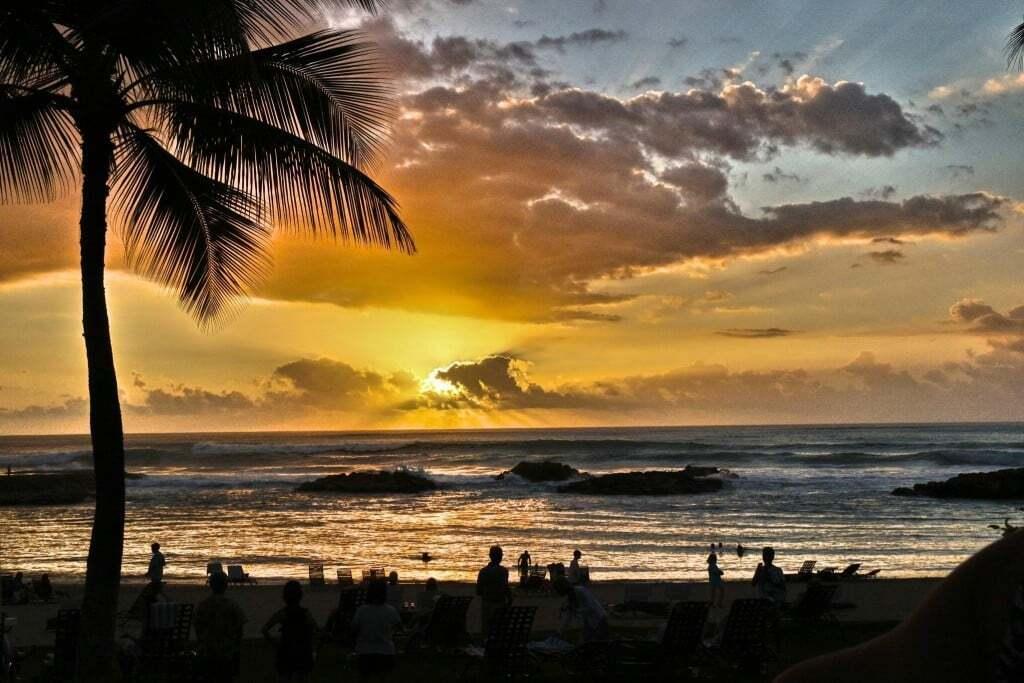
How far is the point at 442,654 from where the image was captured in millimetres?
14453

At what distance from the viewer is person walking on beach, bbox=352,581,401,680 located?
9.75 m

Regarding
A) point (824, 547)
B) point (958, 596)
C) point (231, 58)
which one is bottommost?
point (824, 547)

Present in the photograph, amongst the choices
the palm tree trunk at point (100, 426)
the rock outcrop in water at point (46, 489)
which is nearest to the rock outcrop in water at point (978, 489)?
the rock outcrop in water at point (46, 489)

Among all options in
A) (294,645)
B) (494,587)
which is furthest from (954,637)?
(494,587)

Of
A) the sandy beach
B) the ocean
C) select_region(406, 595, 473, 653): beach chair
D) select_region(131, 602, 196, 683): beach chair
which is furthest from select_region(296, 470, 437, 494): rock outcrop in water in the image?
select_region(131, 602, 196, 683): beach chair

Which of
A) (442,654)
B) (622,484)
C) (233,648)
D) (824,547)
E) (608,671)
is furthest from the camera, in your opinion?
(622,484)

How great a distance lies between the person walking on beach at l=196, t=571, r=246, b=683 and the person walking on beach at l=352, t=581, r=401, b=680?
124 centimetres

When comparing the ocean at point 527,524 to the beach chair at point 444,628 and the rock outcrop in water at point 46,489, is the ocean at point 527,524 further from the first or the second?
the beach chair at point 444,628

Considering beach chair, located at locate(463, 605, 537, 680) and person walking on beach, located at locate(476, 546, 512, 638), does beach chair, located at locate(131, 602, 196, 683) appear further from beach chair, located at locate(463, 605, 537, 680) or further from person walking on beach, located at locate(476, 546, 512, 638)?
person walking on beach, located at locate(476, 546, 512, 638)

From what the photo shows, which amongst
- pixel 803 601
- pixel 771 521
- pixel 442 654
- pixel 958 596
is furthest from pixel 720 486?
pixel 958 596

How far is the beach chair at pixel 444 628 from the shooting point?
14391mm

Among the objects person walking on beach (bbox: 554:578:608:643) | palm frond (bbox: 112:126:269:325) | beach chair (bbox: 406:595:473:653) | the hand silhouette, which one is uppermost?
palm frond (bbox: 112:126:269:325)

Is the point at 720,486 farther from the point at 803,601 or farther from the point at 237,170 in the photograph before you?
the point at 237,170

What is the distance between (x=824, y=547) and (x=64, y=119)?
28103mm
